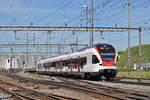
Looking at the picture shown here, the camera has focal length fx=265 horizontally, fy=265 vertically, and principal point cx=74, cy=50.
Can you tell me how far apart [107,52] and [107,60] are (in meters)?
0.82

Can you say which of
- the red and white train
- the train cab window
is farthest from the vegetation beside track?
the train cab window

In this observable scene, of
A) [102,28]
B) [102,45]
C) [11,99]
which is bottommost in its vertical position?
[11,99]

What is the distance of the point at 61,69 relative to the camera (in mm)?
36062

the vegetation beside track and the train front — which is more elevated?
the vegetation beside track

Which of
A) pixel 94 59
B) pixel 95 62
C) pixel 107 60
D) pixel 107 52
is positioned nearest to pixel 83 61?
pixel 94 59

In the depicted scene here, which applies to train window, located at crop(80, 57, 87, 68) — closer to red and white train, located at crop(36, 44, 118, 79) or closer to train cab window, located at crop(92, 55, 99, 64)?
red and white train, located at crop(36, 44, 118, 79)

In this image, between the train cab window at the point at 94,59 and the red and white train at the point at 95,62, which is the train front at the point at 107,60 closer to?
the red and white train at the point at 95,62

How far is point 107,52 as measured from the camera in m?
24.2

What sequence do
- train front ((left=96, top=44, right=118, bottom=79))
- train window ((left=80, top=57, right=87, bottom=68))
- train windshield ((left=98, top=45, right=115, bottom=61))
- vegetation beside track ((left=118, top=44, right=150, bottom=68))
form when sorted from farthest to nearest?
vegetation beside track ((left=118, top=44, right=150, bottom=68)) < train window ((left=80, top=57, right=87, bottom=68)) < train windshield ((left=98, top=45, right=115, bottom=61)) < train front ((left=96, top=44, right=118, bottom=79))

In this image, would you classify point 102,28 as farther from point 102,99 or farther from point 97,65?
point 102,99

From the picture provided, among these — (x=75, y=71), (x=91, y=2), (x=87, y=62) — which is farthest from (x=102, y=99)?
(x=91, y=2)

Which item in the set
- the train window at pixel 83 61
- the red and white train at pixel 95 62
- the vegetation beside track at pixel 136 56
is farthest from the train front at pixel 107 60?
the vegetation beside track at pixel 136 56

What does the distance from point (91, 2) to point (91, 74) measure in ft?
51.5

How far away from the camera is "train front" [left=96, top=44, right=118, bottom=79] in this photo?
23627mm
